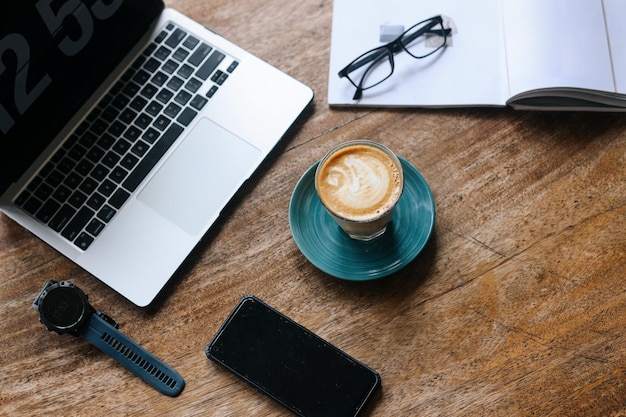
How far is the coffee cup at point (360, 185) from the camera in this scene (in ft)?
2.75

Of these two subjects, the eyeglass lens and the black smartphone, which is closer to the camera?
the black smartphone

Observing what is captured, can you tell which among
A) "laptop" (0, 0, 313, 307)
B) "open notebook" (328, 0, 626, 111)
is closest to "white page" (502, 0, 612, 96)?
"open notebook" (328, 0, 626, 111)

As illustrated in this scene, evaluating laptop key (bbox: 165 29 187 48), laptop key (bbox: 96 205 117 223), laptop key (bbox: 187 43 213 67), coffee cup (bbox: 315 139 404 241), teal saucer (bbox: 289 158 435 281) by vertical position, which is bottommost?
teal saucer (bbox: 289 158 435 281)

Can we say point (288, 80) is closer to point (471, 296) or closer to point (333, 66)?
point (333, 66)

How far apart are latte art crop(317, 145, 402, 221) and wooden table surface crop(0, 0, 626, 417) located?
0.09m

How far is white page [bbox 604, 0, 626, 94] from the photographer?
0.91m

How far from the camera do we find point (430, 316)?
870mm

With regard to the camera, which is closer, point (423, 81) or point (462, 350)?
point (462, 350)

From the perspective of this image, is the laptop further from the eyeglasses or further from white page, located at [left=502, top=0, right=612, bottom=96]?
white page, located at [left=502, top=0, right=612, bottom=96]

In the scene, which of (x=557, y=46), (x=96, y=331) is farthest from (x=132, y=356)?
(x=557, y=46)

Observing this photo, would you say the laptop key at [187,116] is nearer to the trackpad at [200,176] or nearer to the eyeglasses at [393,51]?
the trackpad at [200,176]

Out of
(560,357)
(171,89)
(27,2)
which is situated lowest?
(560,357)

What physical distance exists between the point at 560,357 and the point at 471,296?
13 centimetres

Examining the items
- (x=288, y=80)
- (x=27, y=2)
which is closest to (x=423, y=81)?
(x=288, y=80)
